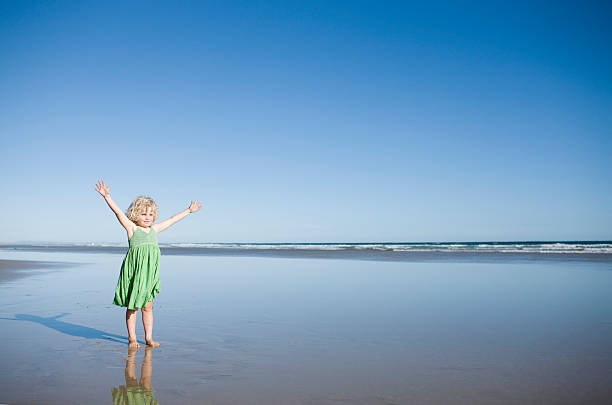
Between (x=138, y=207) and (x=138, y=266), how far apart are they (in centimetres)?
62

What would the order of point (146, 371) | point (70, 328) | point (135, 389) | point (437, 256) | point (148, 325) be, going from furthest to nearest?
point (437, 256), point (70, 328), point (148, 325), point (146, 371), point (135, 389)

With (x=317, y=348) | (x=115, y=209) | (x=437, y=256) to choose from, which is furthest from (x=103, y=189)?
(x=437, y=256)

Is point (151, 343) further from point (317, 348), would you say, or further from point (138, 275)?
point (317, 348)

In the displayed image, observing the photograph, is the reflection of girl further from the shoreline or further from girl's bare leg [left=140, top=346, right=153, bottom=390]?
the shoreline

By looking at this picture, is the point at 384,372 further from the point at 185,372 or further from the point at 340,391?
the point at 185,372

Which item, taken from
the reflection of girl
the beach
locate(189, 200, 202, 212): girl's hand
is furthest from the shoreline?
the reflection of girl

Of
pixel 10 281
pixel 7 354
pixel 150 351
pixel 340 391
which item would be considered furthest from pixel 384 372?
pixel 10 281

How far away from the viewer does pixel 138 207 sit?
4.53 meters

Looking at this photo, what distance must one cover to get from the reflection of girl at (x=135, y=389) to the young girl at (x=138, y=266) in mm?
669

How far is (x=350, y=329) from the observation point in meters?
5.12

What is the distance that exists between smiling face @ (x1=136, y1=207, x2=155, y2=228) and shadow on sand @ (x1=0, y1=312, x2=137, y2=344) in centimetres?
129

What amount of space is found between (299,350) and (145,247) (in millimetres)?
1929

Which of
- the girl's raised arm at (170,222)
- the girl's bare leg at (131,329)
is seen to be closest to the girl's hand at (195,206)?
the girl's raised arm at (170,222)

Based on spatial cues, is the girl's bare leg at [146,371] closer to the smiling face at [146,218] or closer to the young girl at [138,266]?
the young girl at [138,266]
